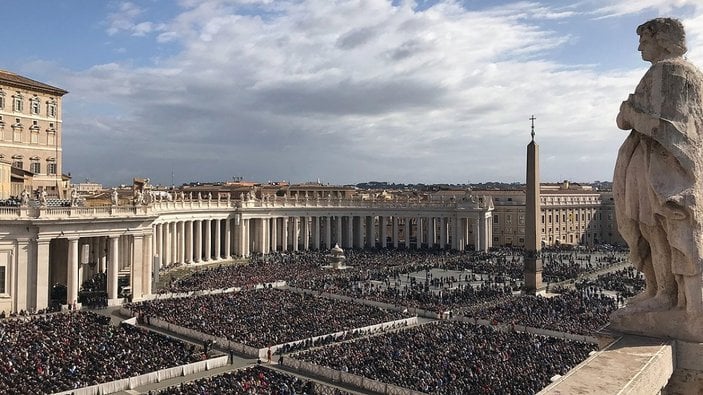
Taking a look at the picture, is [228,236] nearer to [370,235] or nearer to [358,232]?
[358,232]

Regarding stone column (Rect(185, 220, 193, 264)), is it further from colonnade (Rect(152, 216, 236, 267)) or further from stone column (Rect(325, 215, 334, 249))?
stone column (Rect(325, 215, 334, 249))

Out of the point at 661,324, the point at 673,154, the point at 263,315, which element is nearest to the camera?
the point at 673,154

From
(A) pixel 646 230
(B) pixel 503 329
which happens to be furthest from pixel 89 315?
(A) pixel 646 230

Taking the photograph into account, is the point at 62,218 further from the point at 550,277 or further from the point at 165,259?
the point at 550,277

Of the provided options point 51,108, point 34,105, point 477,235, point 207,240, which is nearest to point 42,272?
point 34,105

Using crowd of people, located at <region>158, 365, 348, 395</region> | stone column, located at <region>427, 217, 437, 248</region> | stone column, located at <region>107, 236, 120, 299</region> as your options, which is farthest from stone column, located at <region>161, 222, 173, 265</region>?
crowd of people, located at <region>158, 365, 348, 395</region>

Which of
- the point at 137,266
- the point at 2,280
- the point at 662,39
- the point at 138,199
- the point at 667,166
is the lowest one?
the point at 2,280
